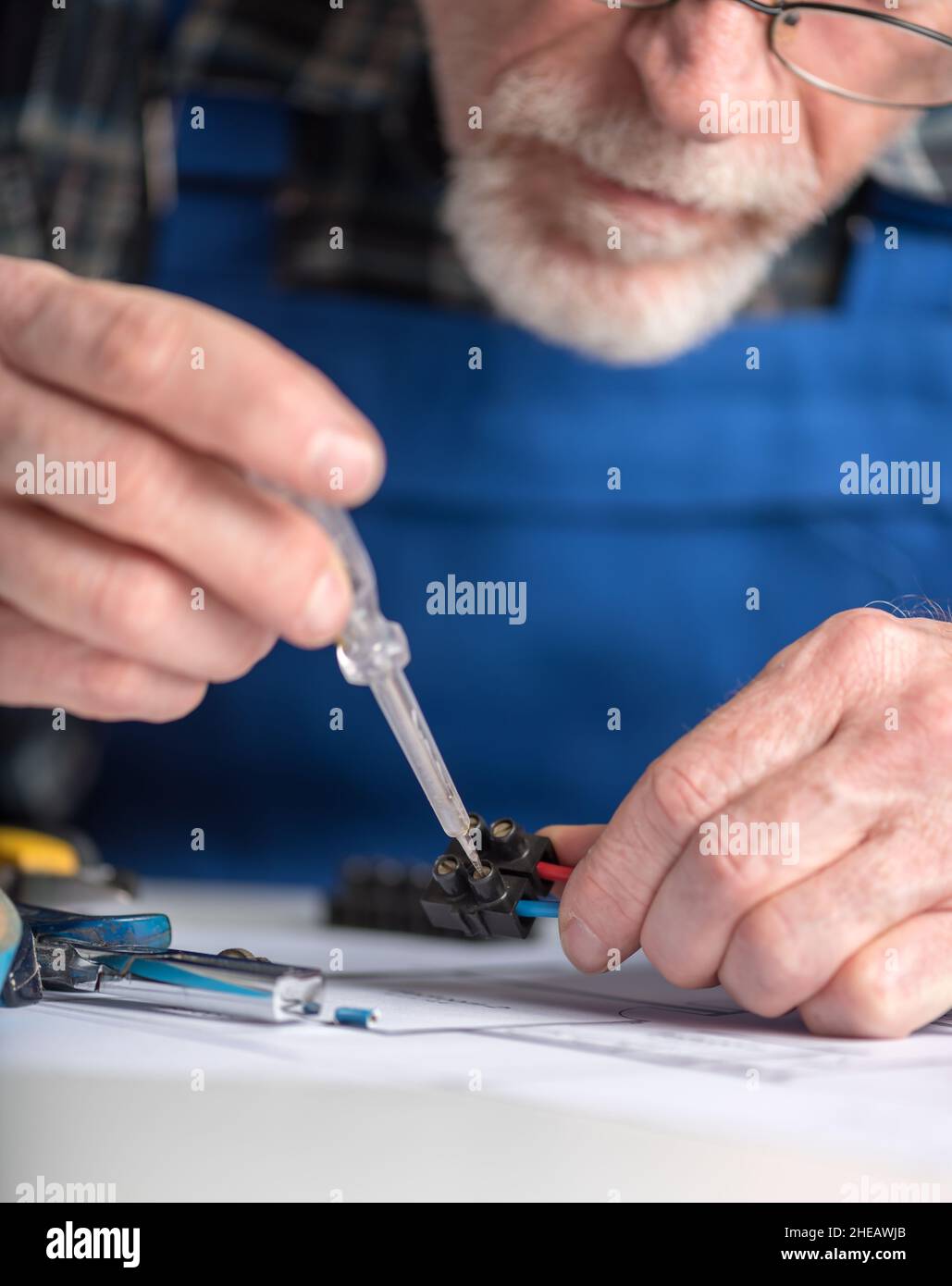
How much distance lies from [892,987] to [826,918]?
→ 0.04m

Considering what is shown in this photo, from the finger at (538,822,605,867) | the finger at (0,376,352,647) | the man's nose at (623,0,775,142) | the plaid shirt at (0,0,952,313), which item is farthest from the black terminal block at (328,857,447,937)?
the plaid shirt at (0,0,952,313)

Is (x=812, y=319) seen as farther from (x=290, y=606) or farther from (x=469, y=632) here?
(x=290, y=606)

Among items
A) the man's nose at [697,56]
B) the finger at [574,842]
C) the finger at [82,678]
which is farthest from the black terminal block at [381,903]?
the man's nose at [697,56]

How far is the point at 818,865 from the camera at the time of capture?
0.56m

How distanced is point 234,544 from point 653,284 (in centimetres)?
78

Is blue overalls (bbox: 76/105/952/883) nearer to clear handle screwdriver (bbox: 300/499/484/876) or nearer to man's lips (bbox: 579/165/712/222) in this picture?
man's lips (bbox: 579/165/712/222)

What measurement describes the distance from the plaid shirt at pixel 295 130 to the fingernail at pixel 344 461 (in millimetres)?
973

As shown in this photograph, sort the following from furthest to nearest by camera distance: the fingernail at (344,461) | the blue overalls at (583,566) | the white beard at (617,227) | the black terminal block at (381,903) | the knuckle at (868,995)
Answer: the blue overalls at (583,566) → the white beard at (617,227) → the black terminal block at (381,903) → the knuckle at (868,995) → the fingernail at (344,461)

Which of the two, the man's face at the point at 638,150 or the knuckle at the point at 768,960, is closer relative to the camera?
the knuckle at the point at 768,960

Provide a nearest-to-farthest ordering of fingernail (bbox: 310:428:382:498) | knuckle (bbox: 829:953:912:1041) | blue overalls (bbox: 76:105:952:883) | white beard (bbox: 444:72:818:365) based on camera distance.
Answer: fingernail (bbox: 310:428:382:498), knuckle (bbox: 829:953:912:1041), white beard (bbox: 444:72:818:365), blue overalls (bbox: 76:105:952:883)

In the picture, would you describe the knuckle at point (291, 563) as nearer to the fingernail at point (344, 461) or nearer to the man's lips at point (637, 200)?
the fingernail at point (344, 461)

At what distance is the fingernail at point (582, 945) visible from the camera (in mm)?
595

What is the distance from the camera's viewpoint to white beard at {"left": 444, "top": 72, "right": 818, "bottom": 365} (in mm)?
979

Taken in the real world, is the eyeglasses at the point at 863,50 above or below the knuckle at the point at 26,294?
above
